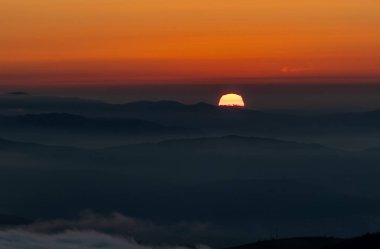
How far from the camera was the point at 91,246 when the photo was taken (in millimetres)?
180375

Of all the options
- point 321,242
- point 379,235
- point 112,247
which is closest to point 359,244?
point 379,235

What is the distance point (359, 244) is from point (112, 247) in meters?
75.6

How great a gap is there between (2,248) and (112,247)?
23078 millimetres

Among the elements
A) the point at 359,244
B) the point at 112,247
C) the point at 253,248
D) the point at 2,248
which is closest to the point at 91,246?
the point at 112,247

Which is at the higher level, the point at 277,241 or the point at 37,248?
the point at 37,248

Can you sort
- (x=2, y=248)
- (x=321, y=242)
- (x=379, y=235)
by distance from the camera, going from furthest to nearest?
1. (x=2, y=248)
2. (x=321, y=242)
3. (x=379, y=235)

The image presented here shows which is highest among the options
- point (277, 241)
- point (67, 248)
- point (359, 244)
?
point (67, 248)

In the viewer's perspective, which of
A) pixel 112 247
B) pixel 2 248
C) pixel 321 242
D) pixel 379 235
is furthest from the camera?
pixel 112 247

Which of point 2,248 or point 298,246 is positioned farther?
point 2,248

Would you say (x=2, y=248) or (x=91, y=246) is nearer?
(x=2, y=248)

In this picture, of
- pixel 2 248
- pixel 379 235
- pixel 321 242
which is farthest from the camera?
pixel 2 248

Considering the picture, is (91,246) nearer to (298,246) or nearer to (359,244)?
(298,246)

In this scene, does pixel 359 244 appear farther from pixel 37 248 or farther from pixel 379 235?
pixel 37 248

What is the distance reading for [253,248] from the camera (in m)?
132
